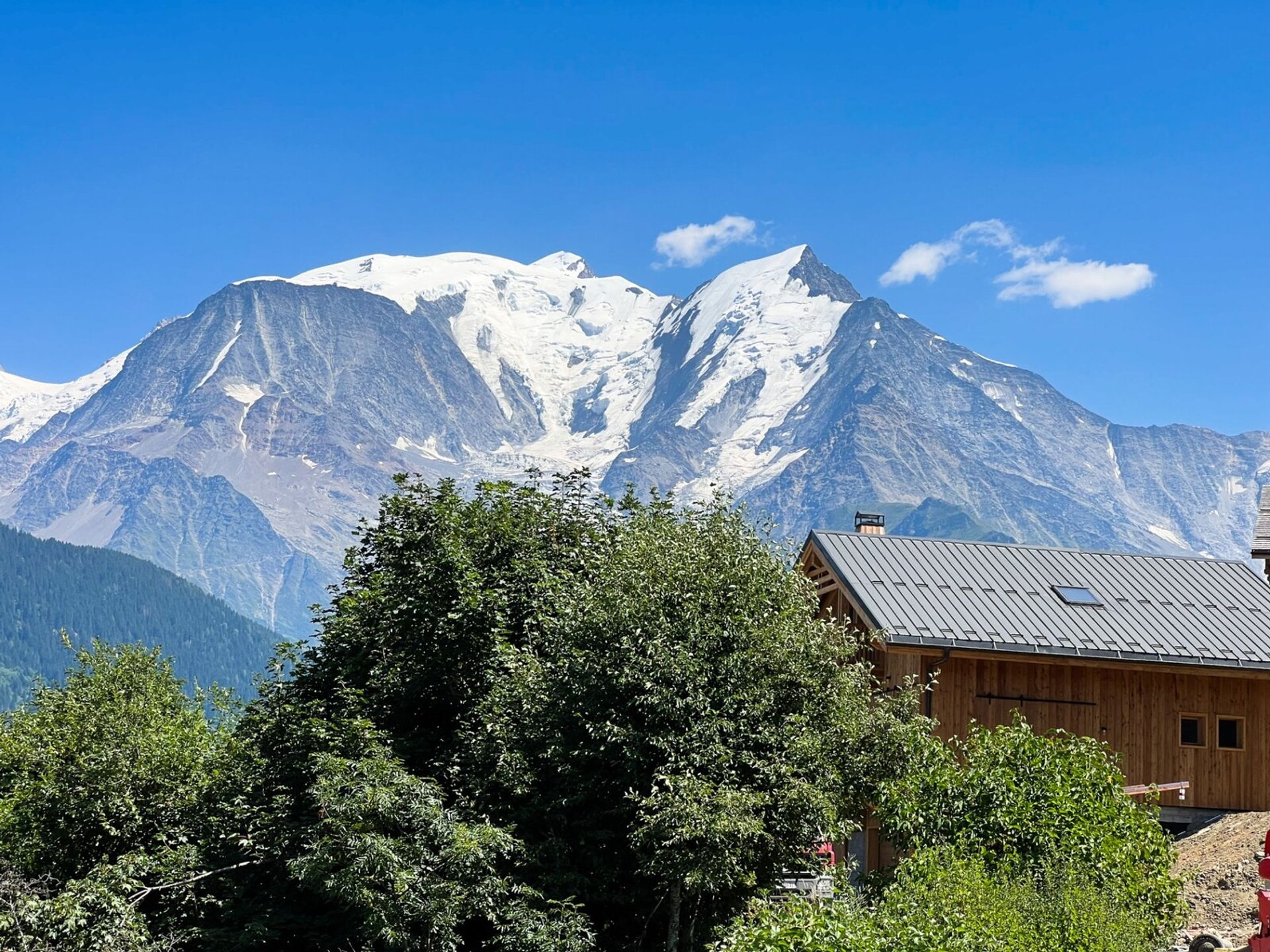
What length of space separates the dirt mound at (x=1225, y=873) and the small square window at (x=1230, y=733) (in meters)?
2.04

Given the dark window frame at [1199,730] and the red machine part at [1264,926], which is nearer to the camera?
the red machine part at [1264,926]

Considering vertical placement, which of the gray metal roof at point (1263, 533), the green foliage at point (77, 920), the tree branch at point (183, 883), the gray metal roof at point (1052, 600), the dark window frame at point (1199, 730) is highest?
the gray metal roof at point (1052, 600)

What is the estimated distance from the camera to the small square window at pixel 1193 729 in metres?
31.8

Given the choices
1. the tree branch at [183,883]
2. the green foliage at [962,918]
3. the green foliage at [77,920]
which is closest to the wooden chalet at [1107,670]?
the green foliage at [962,918]

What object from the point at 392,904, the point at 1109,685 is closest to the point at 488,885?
the point at 392,904

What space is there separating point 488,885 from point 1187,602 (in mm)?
19806

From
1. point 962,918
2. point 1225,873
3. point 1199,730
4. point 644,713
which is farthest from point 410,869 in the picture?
point 1199,730

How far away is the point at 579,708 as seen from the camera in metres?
23.3

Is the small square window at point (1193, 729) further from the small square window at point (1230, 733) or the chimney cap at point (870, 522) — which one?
the chimney cap at point (870, 522)

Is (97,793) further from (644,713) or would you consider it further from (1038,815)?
(1038,815)

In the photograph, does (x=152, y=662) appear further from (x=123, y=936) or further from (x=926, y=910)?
(x=926, y=910)

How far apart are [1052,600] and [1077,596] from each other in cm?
77

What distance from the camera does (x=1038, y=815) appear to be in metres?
21.3

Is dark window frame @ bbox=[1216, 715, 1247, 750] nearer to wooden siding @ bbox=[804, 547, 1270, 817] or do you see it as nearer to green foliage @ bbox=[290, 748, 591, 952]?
wooden siding @ bbox=[804, 547, 1270, 817]
